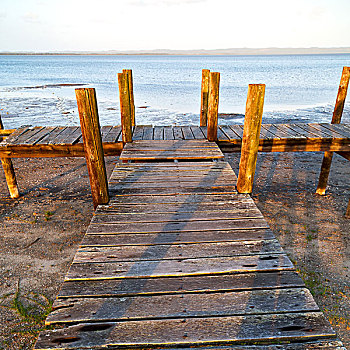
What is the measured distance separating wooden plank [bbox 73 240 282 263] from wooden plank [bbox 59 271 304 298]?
32cm

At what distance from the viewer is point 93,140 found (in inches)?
150

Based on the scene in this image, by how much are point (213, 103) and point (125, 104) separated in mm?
2065

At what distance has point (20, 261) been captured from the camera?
5367 millimetres

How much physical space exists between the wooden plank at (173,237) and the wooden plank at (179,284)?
0.60 m

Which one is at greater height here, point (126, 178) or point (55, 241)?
point (126, 178)

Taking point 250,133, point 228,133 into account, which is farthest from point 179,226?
point 228,133

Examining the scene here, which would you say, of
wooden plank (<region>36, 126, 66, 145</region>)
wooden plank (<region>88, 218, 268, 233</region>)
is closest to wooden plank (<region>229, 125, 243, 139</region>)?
wooden plank (<region>88, 218, 268, 233</region>)

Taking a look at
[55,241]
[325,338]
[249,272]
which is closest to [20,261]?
[55,241]

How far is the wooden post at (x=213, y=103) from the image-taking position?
20.0ft

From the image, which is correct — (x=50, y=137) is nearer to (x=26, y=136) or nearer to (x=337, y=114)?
(x=26, y=136)

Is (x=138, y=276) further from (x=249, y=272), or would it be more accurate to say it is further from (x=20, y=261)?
(x=20, y=261)

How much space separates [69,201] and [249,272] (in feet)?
20.9

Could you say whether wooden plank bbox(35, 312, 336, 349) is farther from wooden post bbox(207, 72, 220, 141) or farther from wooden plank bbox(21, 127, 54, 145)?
wooden plank bbox(21, 127, 54, 145)

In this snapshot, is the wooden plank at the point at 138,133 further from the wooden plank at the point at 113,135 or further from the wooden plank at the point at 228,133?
the wooden plank at the point at 228,133
